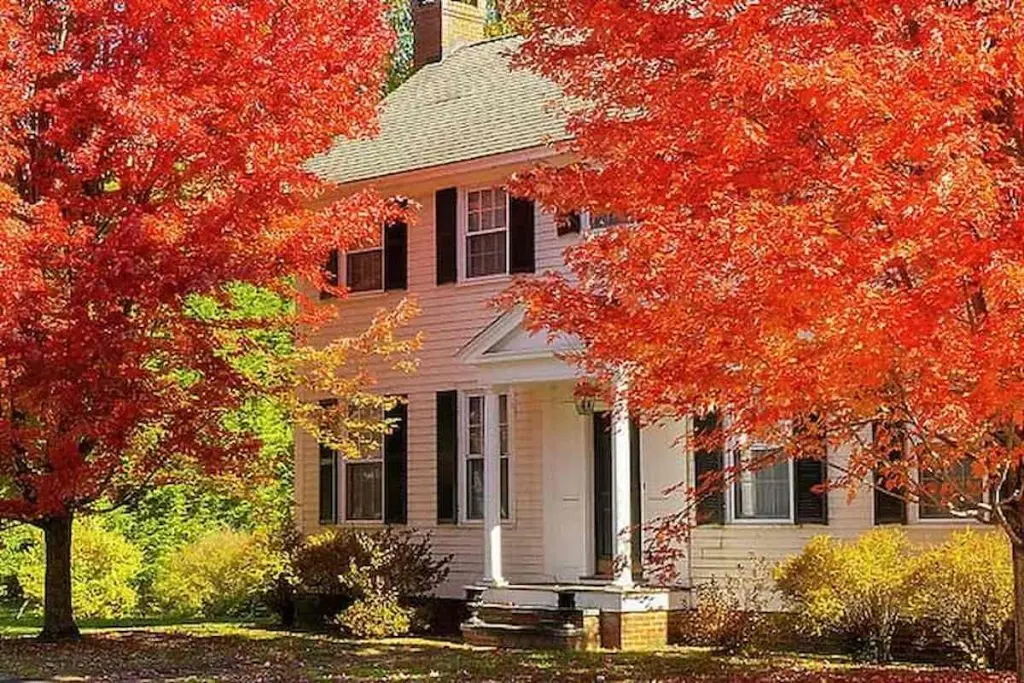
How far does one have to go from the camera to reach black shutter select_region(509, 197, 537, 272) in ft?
78.4

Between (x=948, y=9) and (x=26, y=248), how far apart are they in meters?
11.7

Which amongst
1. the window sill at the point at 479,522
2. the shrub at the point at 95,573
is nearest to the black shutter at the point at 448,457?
the window sill at the point at 479,522

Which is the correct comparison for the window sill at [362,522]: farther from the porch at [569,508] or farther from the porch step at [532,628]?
the porch step at [532,628]

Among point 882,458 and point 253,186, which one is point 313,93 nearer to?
point 253,186

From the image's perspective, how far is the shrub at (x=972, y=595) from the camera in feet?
57.1

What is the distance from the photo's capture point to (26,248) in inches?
751

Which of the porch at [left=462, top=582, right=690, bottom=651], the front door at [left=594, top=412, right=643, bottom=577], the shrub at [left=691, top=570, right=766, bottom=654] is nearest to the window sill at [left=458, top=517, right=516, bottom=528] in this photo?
the front door at [left=594, top=412, right=643, bottom=577]

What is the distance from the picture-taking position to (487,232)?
24.6 m

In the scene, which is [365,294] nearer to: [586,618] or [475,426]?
[475,426]

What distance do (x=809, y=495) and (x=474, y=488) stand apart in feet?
20.7

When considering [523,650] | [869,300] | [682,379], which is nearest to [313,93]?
[523,650]

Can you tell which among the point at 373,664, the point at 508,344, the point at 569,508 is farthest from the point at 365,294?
the point at 373,664

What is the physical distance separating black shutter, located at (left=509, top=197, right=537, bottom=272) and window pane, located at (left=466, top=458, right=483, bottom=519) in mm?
3128

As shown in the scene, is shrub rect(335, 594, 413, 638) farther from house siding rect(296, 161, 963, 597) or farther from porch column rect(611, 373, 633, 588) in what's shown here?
porch column rect(611, 373, 633, 588)
